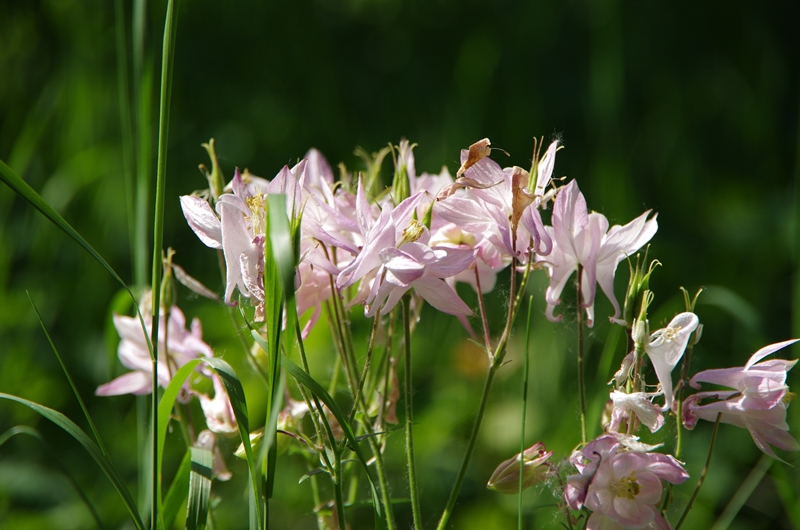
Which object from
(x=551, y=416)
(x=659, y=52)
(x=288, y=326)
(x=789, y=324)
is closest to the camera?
(x=288, y=326)

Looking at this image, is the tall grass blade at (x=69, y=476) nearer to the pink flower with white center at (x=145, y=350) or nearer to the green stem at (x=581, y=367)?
the pink flower with white center at (x=145, y=350)

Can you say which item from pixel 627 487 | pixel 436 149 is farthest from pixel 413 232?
pixel 436 149

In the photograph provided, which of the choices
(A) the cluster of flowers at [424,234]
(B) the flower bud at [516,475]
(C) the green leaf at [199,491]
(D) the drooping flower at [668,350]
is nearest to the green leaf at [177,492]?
(C) the green leaf at [199,491]

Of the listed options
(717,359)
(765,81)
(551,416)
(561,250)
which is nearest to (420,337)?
(551,416)

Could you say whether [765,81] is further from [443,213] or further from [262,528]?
[262,528]

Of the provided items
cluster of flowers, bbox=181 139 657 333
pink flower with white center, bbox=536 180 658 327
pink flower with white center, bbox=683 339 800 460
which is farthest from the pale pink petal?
pink flower with white center, bbox=683 339 800 460

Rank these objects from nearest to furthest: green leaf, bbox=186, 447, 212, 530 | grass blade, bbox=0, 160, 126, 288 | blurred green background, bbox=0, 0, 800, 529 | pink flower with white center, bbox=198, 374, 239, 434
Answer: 1. grass blade, bbox=0, 160, 126, 288
2. green leaf, bbox=186, 447, 212, 530
3. pink flower with white center, bbox=198, 374, 239, 434
4. blurred green background, bbox=0, 0, 800, 529

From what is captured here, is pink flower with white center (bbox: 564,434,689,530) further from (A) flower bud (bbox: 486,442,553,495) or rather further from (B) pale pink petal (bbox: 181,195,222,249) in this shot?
(B) pale pink petal (bbox: 181,195,222,249)

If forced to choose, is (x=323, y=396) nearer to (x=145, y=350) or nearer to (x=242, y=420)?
(x=242, y=420)
